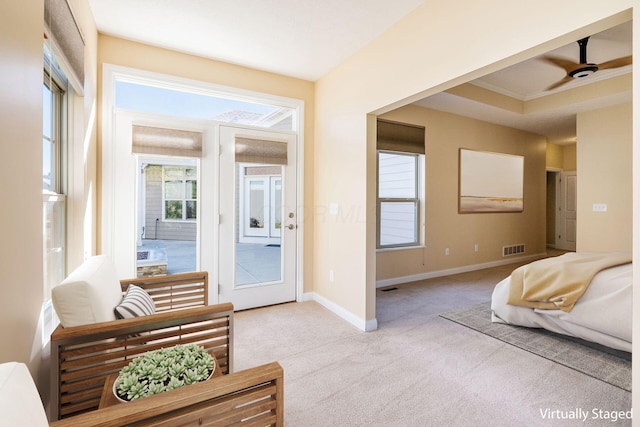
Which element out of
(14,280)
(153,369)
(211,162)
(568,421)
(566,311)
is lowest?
(568,421)

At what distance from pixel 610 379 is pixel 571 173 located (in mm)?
6835

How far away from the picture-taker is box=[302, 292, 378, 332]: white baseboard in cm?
292

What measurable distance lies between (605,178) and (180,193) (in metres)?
5.83

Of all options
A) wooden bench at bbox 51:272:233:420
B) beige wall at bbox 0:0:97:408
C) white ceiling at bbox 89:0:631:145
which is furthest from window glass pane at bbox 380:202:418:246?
beige wall at bbox 0:0:97:408

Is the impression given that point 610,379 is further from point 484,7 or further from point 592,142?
point 592,142

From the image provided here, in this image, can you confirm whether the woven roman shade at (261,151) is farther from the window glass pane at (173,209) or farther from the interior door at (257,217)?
the window glass pane at (173,209)

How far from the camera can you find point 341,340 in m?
2.70

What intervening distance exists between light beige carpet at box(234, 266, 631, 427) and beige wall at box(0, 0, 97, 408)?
51.7 inches

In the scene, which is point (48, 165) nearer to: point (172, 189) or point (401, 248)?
point (172, 189)

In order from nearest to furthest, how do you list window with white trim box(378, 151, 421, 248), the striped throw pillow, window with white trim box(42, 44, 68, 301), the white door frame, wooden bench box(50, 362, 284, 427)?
wooden bench box(50, 362, 284, 427)
the striped throw pillow
window with white trim box(42, 44, 68, 301)
the white door frame
window with white trim box(378, 151, 421, 248)

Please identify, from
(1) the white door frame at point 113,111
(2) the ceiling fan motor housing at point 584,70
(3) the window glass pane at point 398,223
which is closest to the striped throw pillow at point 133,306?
(1) the white door frame at point 113,111

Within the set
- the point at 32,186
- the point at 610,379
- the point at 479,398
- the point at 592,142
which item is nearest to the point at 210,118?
the point at 32,186

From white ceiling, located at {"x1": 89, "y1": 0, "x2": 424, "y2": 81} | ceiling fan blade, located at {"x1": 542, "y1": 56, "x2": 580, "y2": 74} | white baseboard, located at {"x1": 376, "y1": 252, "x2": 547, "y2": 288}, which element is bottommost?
white baseboard, located at {"x1": 376, "y1": 252, "x2": 547, "y2": 288}

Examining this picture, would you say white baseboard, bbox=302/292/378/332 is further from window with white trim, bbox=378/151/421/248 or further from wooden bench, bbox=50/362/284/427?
wooden bench, bbox=50/362/284/427
